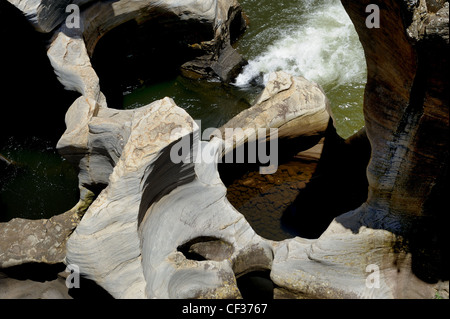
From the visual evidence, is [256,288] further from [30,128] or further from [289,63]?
[289,63]

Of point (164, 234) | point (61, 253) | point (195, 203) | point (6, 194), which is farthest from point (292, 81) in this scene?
point (6, 194)

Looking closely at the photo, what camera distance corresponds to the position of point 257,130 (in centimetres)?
412

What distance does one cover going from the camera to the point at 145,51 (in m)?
5.76

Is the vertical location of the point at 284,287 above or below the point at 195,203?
below

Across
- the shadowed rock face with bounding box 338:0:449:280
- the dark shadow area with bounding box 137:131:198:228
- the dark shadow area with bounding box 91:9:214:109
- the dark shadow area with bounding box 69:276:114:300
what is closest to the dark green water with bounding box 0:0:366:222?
the dark shadow area with bounding box 91:9:214:109

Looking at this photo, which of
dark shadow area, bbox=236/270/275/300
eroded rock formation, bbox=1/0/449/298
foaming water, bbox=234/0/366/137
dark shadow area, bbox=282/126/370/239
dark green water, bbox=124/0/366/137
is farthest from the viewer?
foaming water, bbox=234/0/366/137

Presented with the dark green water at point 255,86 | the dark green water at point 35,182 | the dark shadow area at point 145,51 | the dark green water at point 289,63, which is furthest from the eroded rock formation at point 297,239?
the dark green water at point 289,63

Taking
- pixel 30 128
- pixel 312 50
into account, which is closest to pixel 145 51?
pixel 30 128

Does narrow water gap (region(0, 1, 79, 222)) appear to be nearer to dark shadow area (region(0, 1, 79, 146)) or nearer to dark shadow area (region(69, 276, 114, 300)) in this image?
dark shadow area (region(0, 1, 79, 146))

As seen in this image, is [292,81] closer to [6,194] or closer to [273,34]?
[273,34]

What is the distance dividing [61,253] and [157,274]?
3.10 ft

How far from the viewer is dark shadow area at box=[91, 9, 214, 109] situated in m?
5.39

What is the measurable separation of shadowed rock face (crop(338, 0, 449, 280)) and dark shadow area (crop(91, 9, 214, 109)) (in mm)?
3074

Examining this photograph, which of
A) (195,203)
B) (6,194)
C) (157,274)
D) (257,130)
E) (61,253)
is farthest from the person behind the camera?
(6,194)
